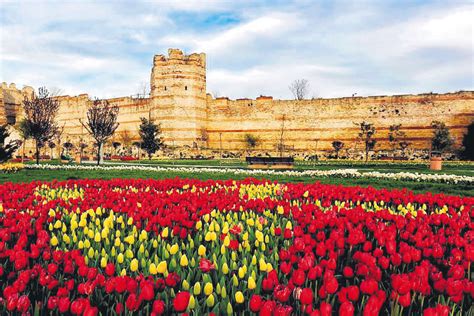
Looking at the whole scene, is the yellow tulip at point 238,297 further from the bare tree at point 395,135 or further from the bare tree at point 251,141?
the bare tree at point 251,141

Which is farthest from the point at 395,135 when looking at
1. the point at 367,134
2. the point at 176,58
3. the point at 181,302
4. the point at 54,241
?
the point at 181,302

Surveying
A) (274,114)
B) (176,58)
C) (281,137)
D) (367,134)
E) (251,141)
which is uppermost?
(176,58)

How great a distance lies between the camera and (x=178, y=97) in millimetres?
42031

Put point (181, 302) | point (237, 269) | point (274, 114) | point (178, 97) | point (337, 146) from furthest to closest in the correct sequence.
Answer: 1. point (274, 114)
2. point (178, 97)
3. point (337, 146)
4. point (237, 269)
5. point (181, 302)

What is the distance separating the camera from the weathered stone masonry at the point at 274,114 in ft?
128

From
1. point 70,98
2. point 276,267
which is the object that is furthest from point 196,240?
point 70,98

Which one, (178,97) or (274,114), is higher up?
(178,97)

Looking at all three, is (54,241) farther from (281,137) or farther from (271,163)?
(281,137)

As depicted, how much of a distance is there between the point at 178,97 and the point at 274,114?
33.1 feet

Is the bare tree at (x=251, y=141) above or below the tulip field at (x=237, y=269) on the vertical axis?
above

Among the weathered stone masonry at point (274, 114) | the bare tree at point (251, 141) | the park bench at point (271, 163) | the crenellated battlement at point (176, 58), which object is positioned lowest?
the park bench at point (271, 163)

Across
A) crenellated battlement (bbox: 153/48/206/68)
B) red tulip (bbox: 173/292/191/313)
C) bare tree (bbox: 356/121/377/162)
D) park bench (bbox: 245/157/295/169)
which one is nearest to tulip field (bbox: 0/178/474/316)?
red tulip (bbox: 173/292/191/313)

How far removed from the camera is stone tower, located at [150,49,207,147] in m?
42.0

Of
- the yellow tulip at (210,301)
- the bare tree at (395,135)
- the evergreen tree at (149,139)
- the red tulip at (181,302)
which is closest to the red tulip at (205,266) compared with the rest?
the yellow tulip at (210,301)
